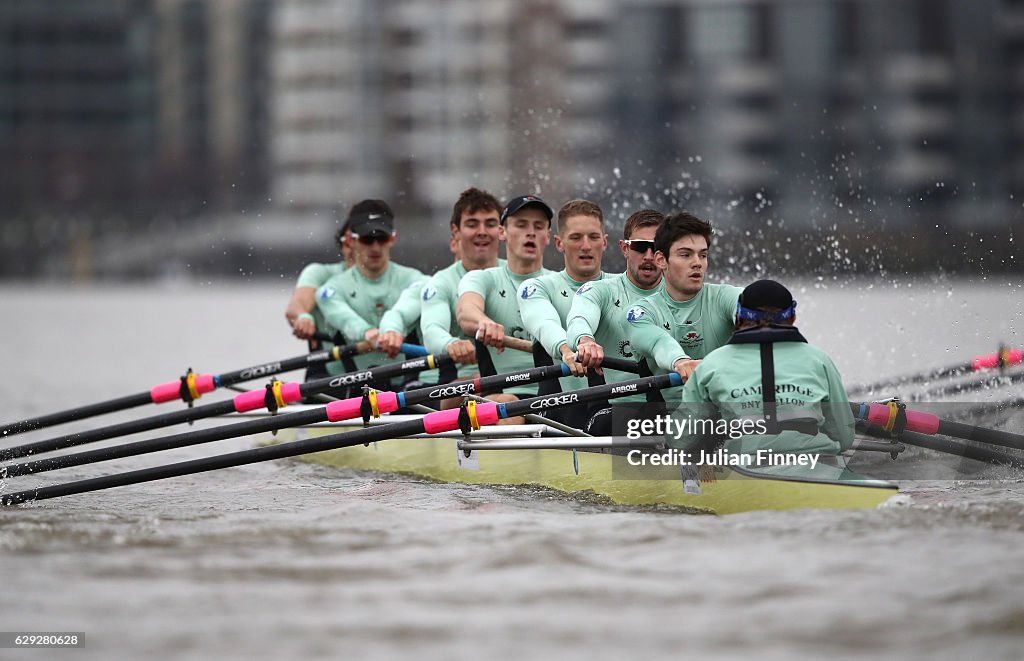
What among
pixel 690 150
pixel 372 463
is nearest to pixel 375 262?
pixel 372 463

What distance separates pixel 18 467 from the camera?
934 centimetres

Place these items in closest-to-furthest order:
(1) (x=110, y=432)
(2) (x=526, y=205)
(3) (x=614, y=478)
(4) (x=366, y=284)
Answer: (3) (x=614, y=478)
(1) (x=110, y=432)
(2) (x=526, y=205)
(4) (x=366, y=284)

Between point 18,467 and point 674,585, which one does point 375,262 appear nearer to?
point 18,467

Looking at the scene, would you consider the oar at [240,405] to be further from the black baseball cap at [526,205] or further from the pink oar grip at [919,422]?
the pink oar grip at [919,422]

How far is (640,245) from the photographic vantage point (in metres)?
9.67

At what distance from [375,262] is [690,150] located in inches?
2715

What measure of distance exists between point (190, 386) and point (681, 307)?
14.0 ft

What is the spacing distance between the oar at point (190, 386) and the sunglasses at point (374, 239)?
108cm

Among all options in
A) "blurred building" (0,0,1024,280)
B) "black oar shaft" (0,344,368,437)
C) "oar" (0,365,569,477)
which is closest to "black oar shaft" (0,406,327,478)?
"oar" (0,365,569,477)

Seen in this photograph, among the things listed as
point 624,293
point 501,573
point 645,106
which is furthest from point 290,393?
point 645,106

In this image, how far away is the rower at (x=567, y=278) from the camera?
10141 millimetres

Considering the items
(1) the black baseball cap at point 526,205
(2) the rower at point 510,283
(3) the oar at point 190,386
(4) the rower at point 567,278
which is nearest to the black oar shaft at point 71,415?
(3) the oar at point 190,386

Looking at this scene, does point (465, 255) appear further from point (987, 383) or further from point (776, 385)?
point (776, 385)

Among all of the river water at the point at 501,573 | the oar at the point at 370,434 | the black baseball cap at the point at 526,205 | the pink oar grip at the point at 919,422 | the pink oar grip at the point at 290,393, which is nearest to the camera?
the river water at the point at 501,573
